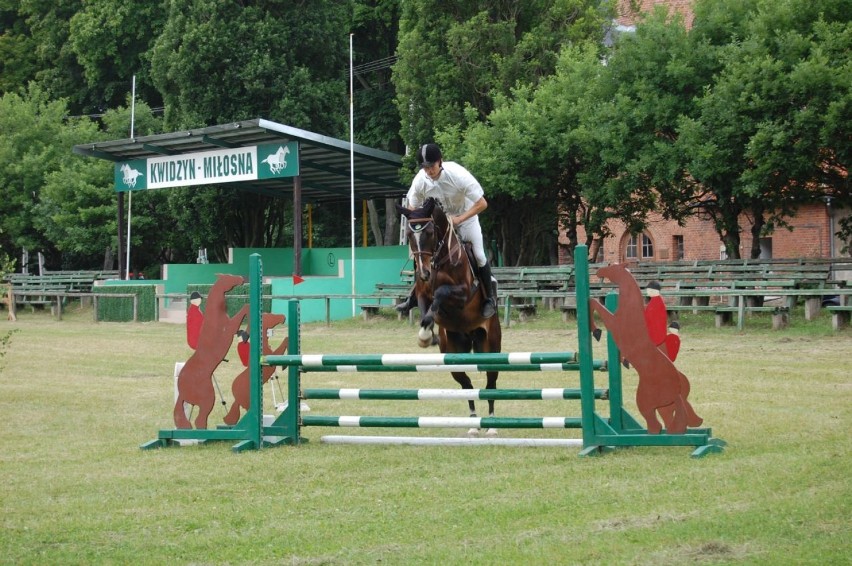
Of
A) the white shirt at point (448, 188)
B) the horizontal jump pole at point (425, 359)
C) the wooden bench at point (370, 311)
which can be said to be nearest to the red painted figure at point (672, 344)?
the horizontal jump pole at point (425, 359)

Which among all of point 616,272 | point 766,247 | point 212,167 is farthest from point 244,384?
point 766,247

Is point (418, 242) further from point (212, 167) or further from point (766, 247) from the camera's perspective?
point (766, 247)

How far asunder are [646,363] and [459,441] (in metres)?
1.89

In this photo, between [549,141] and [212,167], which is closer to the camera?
[549,141]

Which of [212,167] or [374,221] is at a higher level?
[212,167]

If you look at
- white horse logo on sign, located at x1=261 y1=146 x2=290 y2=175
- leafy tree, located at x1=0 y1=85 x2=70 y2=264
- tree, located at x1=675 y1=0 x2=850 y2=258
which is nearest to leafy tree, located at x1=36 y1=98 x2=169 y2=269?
leafy tree, located at x1=0 y1=85 x2=70 y2=264

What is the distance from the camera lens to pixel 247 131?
3148 cm

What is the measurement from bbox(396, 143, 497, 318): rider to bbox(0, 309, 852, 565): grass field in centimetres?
157

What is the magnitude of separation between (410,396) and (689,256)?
3193cm

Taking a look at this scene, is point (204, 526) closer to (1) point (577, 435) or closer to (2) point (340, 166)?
(1) point (577, 435)

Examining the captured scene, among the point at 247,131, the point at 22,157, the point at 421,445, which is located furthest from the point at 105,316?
the point at 421,445

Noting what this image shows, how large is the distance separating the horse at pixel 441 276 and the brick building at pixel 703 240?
73.1ft

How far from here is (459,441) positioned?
31.0 ft

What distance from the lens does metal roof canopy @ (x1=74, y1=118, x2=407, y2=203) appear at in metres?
31.8
